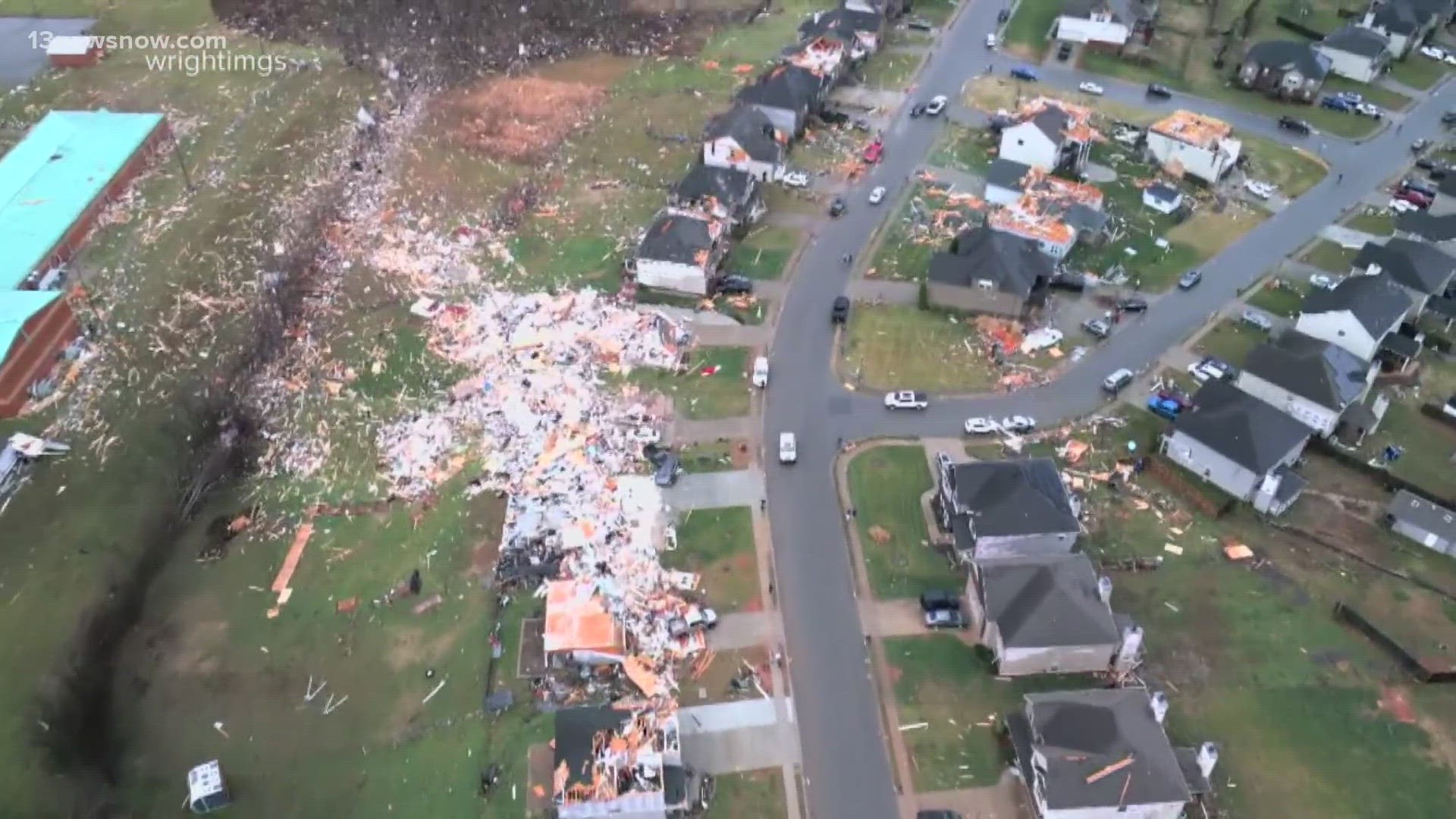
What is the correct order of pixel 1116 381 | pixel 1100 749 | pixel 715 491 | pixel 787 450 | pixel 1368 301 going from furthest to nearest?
pixel 1368 301 → pixel 1116 381 → pixel 787 450 → pixel 715 491 → pixel 1100 749

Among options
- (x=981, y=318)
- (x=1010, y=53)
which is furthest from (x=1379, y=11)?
(x=981, y=318)

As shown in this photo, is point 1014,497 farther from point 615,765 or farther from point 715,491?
point 615,765

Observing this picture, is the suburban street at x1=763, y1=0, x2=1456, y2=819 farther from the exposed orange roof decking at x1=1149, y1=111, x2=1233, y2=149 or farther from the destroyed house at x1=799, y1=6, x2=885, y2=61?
the exposed orange roof decking at x1=1149, y1=111, x2=1233, y2=149

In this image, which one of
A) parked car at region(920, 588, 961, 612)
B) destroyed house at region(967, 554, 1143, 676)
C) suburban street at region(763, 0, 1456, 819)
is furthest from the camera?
parked car at region(920, 588, 961, 612)

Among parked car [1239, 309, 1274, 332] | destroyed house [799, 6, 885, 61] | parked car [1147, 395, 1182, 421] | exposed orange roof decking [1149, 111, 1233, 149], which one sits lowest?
parked car [1147, 395, 1182, 421]

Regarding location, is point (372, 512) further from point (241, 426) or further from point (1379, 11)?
point (1379, 11)

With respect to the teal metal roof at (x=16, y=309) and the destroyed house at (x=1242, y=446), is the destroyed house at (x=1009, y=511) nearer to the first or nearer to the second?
the destroyed house at (x=1242, y=446)

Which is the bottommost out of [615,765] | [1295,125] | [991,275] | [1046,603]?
[615,765]

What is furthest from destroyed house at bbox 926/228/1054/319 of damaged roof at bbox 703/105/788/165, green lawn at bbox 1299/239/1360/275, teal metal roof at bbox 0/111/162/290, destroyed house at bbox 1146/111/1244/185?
teal metal roof at bbox 0/111/162/290

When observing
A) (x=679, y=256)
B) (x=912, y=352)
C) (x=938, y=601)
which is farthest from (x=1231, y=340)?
(x=679, y=256)
